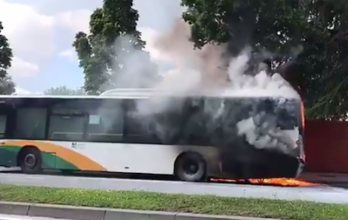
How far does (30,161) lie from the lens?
15.6 m

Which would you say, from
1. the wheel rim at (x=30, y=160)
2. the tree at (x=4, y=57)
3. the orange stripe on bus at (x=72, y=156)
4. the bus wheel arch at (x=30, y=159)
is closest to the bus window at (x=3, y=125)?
the bus wheel arch at (x=30, y=159)

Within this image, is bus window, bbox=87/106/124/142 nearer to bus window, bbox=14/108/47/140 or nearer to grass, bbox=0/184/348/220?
bus window, bbox=14/108/47/140

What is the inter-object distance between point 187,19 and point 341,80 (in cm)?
615

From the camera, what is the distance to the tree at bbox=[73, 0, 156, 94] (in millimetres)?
21375

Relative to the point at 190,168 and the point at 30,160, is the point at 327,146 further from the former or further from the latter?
the point at 30,160

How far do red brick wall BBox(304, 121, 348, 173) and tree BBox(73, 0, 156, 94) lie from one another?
7.76m

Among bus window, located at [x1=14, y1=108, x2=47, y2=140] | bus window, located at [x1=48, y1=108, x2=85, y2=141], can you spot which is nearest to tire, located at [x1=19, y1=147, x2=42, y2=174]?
bus window, located at [x1=14, y1=108, x2=47, y2=140]

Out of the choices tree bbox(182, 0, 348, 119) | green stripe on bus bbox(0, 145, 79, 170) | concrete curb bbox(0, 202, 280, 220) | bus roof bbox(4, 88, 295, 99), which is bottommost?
concrete curb bbox(0, 202, 280, 220)

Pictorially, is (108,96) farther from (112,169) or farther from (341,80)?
(341,80)

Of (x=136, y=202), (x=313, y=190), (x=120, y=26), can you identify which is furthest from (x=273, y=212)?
(x=120, y=26)

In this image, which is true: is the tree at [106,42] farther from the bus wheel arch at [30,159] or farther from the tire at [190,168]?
the tire at [190,168]

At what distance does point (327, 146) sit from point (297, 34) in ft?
16.6

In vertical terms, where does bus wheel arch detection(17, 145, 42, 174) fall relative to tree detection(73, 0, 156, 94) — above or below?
below

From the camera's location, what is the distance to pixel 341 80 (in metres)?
18.5
